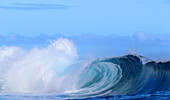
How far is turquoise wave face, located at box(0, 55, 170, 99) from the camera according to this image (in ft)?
53.7

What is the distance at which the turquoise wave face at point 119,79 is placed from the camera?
644 inches

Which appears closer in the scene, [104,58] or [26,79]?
[26,79]

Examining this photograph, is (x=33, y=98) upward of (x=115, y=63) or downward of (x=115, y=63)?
downward

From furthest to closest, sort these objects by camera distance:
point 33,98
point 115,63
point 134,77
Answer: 1. point 115,63
2. point 134,77
3. point 33,98

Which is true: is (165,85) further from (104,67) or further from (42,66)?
(42,66)

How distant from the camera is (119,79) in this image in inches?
789

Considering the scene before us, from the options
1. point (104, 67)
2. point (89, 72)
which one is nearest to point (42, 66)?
point (89, 72)

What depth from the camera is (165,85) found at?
18453mm

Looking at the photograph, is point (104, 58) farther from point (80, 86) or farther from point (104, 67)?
point (80, 86)

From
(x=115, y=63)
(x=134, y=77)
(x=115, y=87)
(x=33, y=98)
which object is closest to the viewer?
(x=33, y=98)

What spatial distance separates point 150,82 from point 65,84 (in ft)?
15.3

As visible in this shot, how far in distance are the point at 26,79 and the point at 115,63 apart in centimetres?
645

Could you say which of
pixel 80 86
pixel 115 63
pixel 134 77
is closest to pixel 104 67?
pixel 115 63

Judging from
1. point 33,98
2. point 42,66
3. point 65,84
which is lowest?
point 33,98
